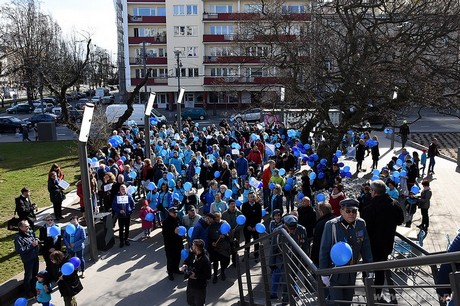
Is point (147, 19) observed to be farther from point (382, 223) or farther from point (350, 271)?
point (350, 271)

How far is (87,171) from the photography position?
32.0ft

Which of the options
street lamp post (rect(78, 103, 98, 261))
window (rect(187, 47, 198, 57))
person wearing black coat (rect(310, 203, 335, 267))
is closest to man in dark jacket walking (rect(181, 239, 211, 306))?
person wearing black coat (rect(310, 203, 335, 267))

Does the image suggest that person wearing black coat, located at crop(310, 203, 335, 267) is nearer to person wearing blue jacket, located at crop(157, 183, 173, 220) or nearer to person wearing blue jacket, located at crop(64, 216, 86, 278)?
person wearing blue jacket, located at crop(64, 216, 86, 278)

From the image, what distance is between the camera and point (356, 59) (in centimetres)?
1403

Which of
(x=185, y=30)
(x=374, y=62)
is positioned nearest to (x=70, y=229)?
(x=374, y=62)

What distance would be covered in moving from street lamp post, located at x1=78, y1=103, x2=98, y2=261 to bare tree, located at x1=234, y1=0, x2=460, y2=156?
25.2 ft

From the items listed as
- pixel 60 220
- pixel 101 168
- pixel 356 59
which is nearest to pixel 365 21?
pixel 356 59

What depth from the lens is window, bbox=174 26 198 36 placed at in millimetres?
53031

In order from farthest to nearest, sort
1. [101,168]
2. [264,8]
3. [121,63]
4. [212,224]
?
[121,63], [264,8], [101,168], [212,224]

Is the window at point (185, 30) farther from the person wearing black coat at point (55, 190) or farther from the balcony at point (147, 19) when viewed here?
the person wearing black coat at point (55, 190)

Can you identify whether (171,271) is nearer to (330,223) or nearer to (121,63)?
(330,223)

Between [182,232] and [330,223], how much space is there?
424 centimetres

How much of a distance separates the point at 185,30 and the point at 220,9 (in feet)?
16.2

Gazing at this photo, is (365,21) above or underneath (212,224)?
above
